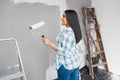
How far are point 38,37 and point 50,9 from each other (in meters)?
0.54

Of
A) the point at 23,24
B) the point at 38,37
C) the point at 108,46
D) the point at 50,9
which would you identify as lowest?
the point at 108,46

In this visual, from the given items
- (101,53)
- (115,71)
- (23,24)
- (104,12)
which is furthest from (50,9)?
(115,71)

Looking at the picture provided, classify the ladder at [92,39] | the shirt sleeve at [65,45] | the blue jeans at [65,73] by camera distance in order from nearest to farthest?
the shirt sleeve at [65,45]
the blue jeans at [65,73]
the ladder at [92,39]

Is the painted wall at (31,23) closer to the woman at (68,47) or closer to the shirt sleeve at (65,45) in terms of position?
the woman at (68,47)

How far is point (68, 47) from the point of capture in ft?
7.25

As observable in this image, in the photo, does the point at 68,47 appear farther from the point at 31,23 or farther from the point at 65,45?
the point at 31,23

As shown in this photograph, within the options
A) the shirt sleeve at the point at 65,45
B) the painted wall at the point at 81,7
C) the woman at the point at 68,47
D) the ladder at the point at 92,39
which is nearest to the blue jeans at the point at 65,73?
the woman at the point at 68,47

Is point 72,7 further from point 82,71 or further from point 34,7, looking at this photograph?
point 82,71

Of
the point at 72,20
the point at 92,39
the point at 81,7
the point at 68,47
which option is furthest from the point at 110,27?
the point at 68,47

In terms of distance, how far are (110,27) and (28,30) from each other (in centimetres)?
180

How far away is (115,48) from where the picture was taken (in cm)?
370

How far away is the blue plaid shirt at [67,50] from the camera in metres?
2.21

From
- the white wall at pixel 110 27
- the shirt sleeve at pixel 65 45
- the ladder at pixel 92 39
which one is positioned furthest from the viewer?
the ladder at pixel 92 39

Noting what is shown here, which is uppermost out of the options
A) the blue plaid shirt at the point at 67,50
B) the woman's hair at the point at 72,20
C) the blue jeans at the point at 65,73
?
the woman's hair at the point at 72,20
